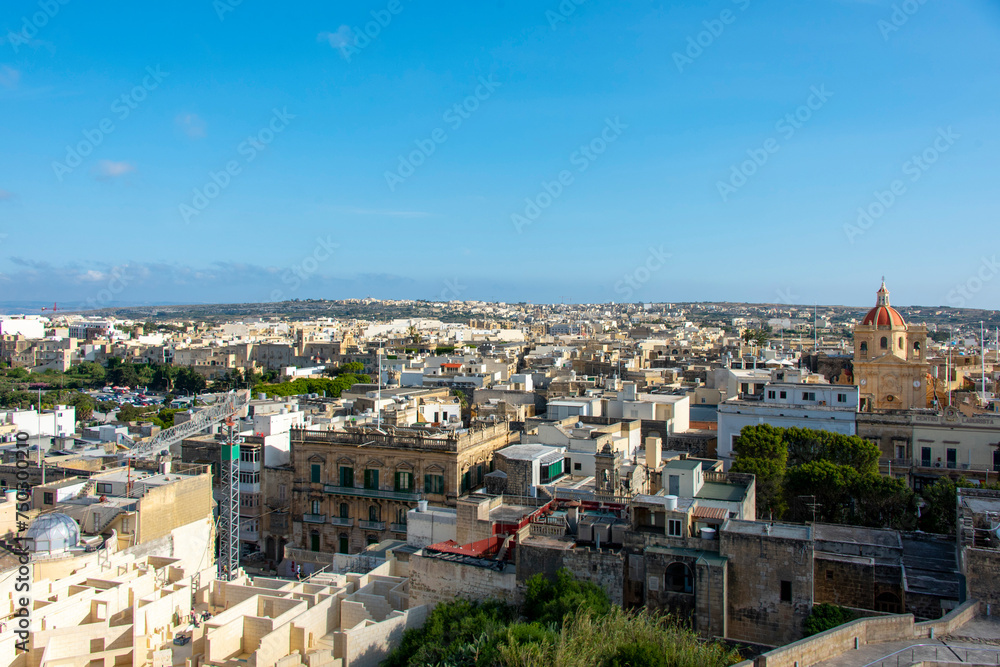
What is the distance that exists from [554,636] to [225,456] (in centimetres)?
1619

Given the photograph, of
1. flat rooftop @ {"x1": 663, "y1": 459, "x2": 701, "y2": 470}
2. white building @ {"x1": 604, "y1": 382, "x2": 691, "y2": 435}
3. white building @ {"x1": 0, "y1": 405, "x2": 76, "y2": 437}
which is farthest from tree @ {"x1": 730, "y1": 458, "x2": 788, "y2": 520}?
white building @ {"x1": 0, "y1": 405, "x2": 76, "y2": 437}

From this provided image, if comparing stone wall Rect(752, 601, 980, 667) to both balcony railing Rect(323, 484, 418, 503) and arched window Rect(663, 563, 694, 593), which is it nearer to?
arched window Rect(663, 563, 694, 593)

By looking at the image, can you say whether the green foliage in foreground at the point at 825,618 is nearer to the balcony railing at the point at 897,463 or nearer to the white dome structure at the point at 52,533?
the balcony railing at the point at 897,463

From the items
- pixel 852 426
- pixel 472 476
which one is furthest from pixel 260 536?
pixel 852 426

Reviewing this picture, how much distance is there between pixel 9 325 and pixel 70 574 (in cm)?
17563

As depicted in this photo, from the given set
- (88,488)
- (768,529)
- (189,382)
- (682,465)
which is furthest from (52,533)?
(189,382)

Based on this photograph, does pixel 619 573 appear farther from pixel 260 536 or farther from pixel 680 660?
pixel 260 536

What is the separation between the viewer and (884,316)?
45.2 m

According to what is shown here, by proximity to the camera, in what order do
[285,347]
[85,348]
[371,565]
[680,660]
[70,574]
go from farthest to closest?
[85,348] → [285,347] → [371,565] → [70,574] → [680,660]

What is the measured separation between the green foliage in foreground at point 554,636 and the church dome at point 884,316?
113ft

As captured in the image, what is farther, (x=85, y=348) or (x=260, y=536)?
(x=85, y=348)

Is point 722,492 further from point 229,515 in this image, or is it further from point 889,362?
point 889,362

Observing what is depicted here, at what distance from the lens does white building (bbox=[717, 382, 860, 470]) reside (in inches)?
1339

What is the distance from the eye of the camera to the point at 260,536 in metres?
29.7
